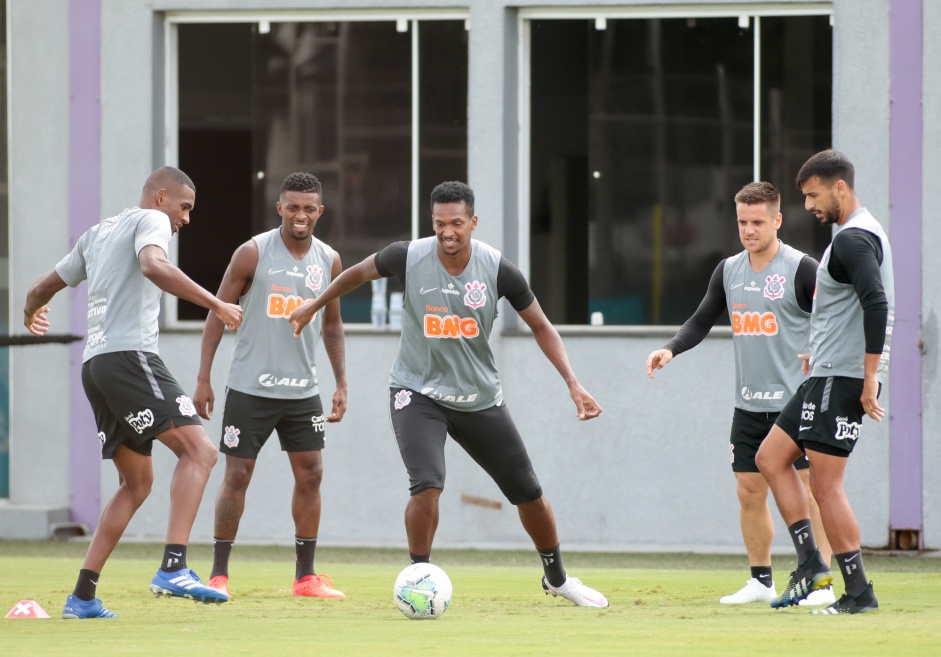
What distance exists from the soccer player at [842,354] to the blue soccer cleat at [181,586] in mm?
3051

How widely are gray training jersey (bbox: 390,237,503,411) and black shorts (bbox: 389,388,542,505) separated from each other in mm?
51

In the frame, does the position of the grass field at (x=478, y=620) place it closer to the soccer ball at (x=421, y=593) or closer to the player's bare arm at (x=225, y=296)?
the soccer ball at (x=421, y=593)

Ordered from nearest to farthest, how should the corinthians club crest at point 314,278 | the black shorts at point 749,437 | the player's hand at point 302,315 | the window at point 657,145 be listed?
the player's hand at point 302,315 < the black shorts at point 749,437 < the corinthians club crest at point 314,278 < the window at point 657,145

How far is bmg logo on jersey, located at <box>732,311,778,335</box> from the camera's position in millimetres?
8133

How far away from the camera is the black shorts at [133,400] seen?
7383 mm

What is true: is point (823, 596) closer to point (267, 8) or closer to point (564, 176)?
point (564, 176)

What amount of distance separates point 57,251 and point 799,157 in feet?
21.9

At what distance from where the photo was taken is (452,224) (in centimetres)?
750

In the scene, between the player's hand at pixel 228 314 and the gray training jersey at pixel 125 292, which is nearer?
the player's hand at pixel 228 314

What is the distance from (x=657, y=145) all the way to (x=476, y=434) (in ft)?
20.3

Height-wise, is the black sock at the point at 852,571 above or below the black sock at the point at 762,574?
above

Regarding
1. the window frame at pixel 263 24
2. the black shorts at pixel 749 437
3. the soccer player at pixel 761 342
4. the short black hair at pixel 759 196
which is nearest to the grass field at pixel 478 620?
the soccer player at pixel 761 342

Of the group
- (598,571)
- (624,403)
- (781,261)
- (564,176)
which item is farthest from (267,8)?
(781,261)

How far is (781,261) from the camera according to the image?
819cm
